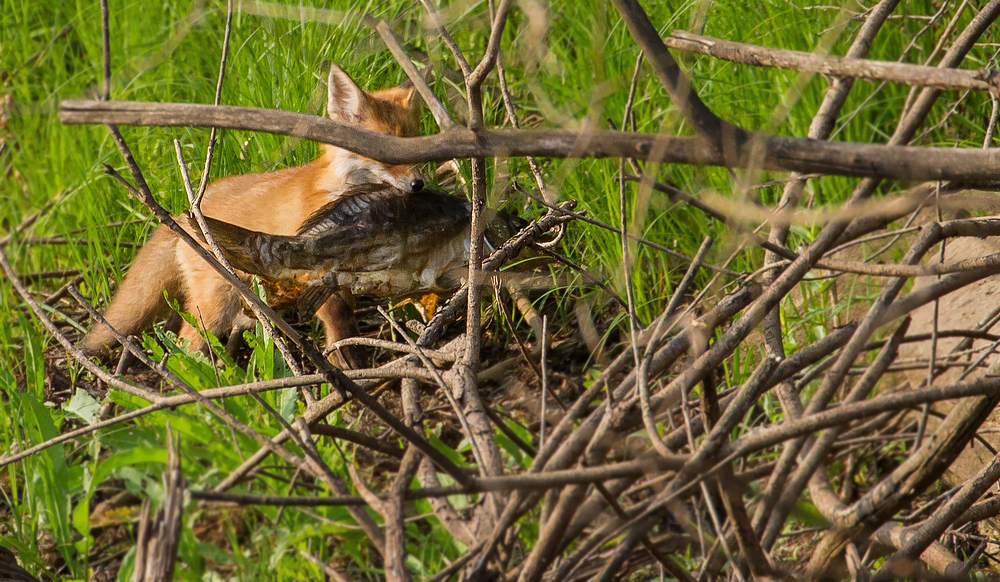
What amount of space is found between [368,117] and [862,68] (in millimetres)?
3075

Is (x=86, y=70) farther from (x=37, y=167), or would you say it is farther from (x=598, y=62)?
(x=598, y=62)

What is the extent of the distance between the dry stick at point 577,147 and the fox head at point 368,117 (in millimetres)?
2485

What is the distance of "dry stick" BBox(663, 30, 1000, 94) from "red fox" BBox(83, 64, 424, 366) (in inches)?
75.4

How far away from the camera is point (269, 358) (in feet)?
9.30

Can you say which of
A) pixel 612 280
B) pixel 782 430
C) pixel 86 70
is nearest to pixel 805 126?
pixel 612 280

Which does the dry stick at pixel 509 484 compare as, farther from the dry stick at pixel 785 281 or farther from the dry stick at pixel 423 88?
the dry stick at pixel 423 88

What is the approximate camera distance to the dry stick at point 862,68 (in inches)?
49.4

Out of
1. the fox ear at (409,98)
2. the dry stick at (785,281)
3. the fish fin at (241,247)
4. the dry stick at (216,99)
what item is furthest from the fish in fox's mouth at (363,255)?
the fox ear at (409,98)

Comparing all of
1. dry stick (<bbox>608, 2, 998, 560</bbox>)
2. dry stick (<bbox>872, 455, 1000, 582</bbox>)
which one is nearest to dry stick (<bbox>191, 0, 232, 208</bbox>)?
dry stick (<bbox>608, 2, 998, 560</bbox>)

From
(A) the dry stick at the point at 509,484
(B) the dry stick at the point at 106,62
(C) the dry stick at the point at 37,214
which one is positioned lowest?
(C) the dry stick at the point at 37,214

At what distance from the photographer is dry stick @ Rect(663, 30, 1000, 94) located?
125 centimetres

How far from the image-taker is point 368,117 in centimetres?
416

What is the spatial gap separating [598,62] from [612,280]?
69.2 inches

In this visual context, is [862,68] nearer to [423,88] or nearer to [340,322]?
[423,88]
